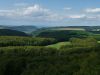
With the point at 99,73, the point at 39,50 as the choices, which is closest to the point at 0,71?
the point at 99,73

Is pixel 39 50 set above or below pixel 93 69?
below

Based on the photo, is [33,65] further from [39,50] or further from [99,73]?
[39,50]

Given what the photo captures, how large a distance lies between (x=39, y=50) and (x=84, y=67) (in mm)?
94764

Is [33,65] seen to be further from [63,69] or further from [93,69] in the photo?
[93,69]

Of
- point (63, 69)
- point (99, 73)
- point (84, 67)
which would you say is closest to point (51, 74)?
point (63, 69)

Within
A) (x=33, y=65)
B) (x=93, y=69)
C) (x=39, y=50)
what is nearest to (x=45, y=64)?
(x=33, y=65)

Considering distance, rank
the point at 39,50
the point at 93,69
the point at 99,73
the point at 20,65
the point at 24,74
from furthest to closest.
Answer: the point at 39,50
the point at 20,65
the point at 24,74
the point at 93,69
the point at 99,73

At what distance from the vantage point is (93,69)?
5459 cm

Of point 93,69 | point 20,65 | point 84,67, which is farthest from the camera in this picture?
point 20,65

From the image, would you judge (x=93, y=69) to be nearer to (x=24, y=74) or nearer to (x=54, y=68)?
(x=54, y=68)

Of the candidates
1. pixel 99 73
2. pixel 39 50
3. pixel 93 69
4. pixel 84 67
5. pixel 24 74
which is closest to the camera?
pixel 99 73

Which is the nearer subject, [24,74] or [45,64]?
[24,74]

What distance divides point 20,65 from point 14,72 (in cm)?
406

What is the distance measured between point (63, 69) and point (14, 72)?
60.1 ft
